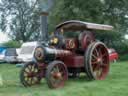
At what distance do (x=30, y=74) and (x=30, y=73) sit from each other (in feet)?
0.12

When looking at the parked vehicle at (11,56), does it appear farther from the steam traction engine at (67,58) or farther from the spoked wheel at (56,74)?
the spoked wheel at (56,74)

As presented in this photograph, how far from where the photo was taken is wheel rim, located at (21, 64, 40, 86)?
11.5 m

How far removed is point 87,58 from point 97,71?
86cm

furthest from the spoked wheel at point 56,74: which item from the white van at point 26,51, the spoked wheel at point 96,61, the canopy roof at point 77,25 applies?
the white van at point 26,51

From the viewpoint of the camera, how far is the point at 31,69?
1166 centimetres

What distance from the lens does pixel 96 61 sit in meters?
12.8

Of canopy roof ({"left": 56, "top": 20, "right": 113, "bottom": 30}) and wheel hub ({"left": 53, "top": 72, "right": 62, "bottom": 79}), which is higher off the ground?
canopy roof ({"left": 56, "top": 20, "right": 113, "bottom": 30})

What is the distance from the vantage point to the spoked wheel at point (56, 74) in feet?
34.9

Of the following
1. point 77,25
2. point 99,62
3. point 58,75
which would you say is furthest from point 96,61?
point 58,75

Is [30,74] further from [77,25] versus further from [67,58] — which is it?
[77,25]

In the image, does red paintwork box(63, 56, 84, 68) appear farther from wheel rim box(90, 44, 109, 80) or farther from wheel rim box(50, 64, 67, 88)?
wheel rim box(50, 64, 67, 88)

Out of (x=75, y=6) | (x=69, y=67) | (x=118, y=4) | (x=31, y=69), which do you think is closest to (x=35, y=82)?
(x=31, y=69)

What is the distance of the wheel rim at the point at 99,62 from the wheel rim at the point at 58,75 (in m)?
1.50

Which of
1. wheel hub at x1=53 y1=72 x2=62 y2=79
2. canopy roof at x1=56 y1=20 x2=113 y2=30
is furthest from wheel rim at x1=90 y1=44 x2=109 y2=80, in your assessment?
wheel hub at x1=53 y1=72 x2=62 y2=79
